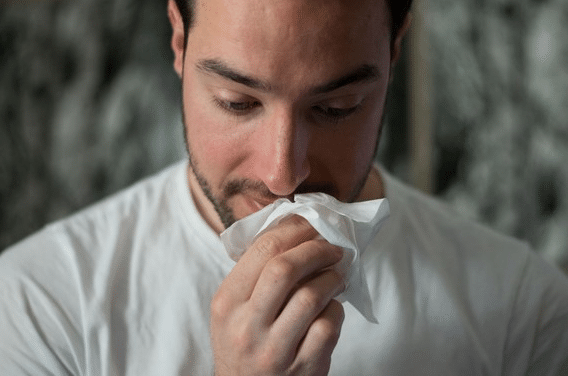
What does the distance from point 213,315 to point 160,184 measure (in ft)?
1.22

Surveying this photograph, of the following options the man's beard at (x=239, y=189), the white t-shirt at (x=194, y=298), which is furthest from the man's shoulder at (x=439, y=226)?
the man's beard at (x=239, y=189)

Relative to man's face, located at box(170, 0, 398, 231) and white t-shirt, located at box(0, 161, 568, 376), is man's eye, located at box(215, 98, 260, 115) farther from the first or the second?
white t-shirt, located at box(0, 161, 568, 376)

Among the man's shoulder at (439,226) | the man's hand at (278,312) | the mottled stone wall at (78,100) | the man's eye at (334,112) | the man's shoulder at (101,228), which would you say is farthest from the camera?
the mottled stone wall at (78,100)

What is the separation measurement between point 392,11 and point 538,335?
535 mm

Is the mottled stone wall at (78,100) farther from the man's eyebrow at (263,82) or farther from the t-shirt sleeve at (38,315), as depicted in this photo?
the man's eyebrow at (263,82)

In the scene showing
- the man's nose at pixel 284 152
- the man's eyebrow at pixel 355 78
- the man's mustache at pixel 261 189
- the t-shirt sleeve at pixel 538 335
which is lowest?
the t-shirt sleeve at pixel 538 335

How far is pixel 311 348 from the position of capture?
2.71 ft

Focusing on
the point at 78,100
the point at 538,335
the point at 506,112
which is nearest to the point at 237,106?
the point at 538,335

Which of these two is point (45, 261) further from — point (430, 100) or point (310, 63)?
point (430, 100)

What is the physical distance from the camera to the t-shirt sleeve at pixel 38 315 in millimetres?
961

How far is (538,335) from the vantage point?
1.10 metres

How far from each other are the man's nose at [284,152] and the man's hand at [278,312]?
0.25ft

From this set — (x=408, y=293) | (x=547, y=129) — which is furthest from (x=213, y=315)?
(x=547, y=129)

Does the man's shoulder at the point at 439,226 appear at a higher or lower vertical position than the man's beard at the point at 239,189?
lower
